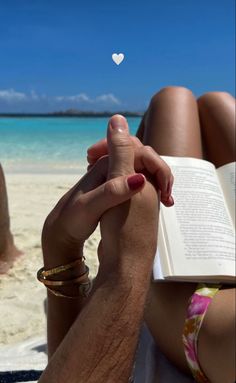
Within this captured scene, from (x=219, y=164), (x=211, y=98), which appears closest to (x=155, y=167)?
(x=219, y=164)

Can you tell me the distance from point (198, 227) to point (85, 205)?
484 mm

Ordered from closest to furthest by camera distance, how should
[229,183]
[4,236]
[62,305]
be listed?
1. [62,305]
2. [229,183]
3. [4,236]

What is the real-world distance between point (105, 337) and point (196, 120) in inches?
36.9

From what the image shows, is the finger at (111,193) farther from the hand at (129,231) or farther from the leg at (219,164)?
the leg at (219,164)

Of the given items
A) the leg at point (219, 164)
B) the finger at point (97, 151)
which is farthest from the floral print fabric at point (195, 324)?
the finger at point (97, 151)

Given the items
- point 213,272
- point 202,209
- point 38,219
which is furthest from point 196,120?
point 38,219

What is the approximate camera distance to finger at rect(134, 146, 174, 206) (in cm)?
71

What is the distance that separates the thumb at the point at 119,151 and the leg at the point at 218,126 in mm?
710

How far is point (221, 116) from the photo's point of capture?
143 centimetres

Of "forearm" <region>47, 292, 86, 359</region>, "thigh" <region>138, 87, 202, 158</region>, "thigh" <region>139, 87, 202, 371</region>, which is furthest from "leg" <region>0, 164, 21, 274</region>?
"forearm" <region>47, 292, 86, 359</region>

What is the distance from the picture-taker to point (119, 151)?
0.71 meters

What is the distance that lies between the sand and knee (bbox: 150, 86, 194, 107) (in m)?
0.77

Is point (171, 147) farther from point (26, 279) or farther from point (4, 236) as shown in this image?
point (4, 236)

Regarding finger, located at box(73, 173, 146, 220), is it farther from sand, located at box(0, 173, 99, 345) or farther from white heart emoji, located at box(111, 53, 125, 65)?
sand, located at box(0, 173, 99, 345)
